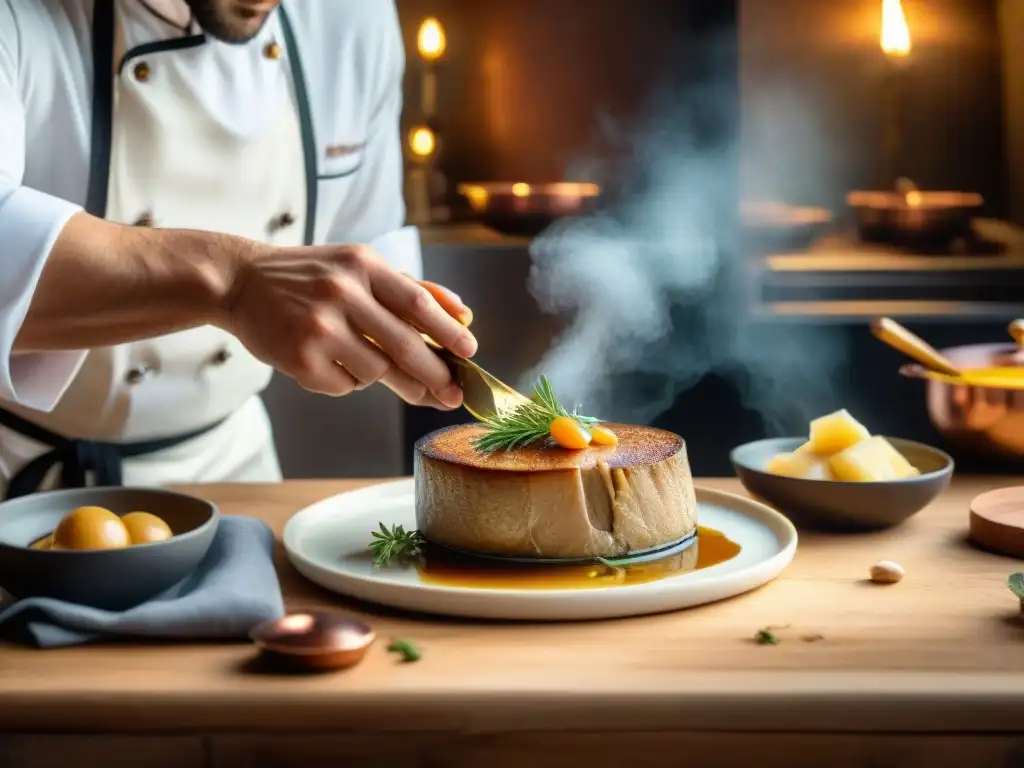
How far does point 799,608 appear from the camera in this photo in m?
1.27

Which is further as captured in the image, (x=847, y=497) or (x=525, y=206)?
(x=525, y=206)

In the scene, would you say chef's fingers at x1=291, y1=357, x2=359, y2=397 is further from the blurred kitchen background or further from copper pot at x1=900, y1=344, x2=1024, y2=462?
the blurred kitchen background

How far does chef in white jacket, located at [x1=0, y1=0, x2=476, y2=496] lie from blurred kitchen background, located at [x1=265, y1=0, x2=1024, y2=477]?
898 mm

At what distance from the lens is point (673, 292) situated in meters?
3.16

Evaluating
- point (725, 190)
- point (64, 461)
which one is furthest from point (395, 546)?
point (725, 190)

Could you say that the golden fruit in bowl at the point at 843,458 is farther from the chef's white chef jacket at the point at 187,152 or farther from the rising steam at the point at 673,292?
the rising steam at the point at 673,292

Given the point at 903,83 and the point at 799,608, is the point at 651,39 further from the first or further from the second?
the point at 799,608

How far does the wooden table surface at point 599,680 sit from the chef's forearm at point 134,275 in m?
0.44

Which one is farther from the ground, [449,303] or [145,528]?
[449,303]

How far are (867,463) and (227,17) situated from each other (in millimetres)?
1157

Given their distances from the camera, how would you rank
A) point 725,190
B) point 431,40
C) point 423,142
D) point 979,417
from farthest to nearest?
1. point 423,142
2. point 431,40
3. point 725,190
4. point 979,417

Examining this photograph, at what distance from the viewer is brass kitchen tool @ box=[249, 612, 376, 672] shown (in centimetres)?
109

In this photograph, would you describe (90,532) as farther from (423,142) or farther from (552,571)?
(423,142)

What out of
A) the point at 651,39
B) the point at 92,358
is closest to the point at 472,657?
the point at 92,358
